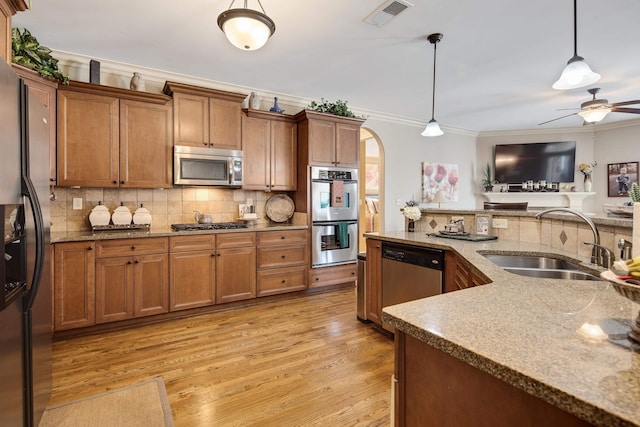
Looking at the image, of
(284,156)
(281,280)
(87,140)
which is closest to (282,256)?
(281,280)

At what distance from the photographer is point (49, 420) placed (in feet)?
5.77

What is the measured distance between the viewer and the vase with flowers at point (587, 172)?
6.09 metres

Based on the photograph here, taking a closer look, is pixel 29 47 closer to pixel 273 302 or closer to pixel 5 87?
pixel 5 87

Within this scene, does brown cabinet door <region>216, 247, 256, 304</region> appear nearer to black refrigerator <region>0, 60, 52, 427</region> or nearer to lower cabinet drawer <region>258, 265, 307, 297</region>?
lower cabinet drawer <region>258, 265, 307, 297</region>

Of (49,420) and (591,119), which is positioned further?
(591,119)

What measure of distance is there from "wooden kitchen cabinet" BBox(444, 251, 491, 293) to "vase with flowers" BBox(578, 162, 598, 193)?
5.80 meters

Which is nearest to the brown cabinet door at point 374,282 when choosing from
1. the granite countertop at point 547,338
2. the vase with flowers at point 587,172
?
the granite countertop at point 547,338

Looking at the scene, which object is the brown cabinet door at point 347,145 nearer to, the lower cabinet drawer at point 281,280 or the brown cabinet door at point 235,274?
the lower cabinet drawer at point 281,280

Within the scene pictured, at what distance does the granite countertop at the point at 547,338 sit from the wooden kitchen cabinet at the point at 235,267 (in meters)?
2.70

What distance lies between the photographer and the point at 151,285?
3.05 meters

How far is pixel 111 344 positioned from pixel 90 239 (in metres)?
0.92

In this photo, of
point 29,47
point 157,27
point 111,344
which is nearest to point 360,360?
point 111,344

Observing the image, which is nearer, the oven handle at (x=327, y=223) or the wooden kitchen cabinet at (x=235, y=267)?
the wooden kitchen cabinet at (x=235, y=267)

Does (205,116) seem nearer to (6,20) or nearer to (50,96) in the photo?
(50,96)
